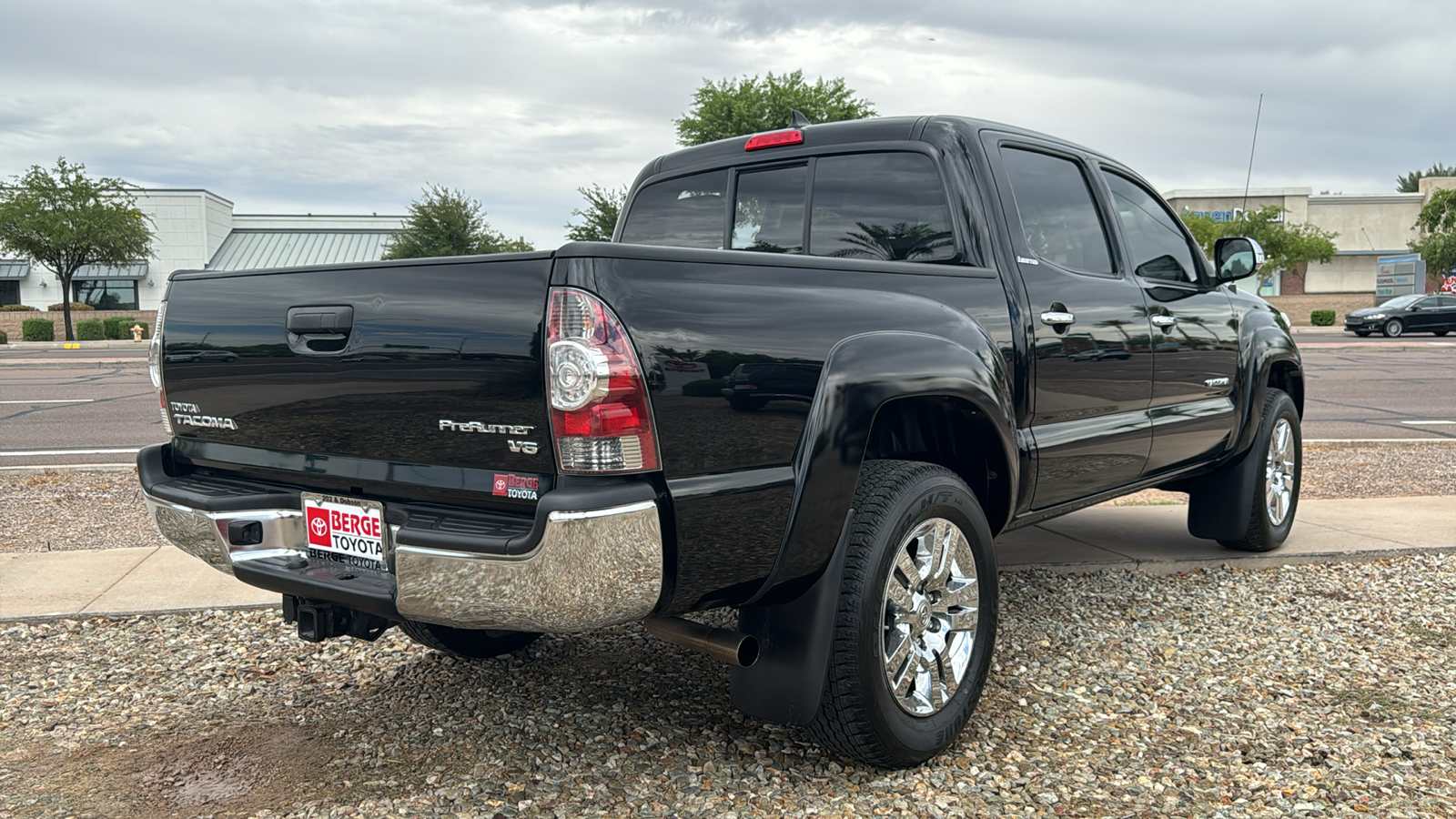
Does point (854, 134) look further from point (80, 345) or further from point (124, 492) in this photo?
point (80, 345)

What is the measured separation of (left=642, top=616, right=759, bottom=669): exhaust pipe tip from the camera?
2.96 m

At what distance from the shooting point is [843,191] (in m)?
4.09

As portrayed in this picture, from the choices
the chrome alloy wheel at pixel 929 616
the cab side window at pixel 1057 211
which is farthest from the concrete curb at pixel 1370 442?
the chrome alloy wheel at pixel 929 616

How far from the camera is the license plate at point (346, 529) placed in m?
2.91

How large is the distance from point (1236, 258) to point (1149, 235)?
0.50 meters

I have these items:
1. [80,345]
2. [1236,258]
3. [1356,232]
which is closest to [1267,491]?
[1236,258]

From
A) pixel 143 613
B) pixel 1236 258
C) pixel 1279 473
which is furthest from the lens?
pixel 1279 473

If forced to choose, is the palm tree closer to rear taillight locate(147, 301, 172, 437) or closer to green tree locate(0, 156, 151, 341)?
rear taillight locate(147, 301, 172, 437)

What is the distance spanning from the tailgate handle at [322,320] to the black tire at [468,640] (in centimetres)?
120

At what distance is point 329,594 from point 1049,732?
2187 millimetres

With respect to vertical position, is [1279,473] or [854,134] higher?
[854,134]

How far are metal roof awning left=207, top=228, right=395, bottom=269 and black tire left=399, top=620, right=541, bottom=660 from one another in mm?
53161

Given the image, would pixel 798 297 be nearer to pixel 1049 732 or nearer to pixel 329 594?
pixel 329 594

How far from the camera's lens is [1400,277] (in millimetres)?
53938
